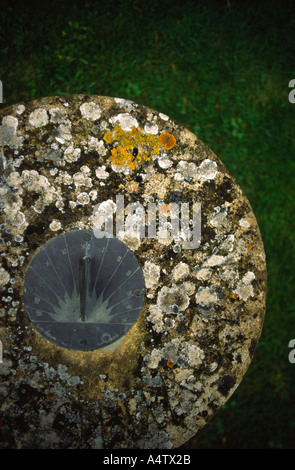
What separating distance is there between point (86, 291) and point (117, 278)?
228 millimetres

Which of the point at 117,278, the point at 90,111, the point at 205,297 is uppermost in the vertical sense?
the point at 90,111

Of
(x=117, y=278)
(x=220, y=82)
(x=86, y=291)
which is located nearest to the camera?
(x=86, y=291)

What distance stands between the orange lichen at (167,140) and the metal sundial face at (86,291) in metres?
0.70

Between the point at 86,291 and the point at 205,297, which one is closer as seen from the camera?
the point at 86,291

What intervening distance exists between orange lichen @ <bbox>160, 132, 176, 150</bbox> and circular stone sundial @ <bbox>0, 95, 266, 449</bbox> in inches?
0.6

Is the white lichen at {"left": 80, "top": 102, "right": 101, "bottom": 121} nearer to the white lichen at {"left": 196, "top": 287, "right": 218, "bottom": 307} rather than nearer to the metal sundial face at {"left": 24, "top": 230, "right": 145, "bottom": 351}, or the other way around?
the metal sundial face at {"left": 24, "top": 230, "right": 145, "bottom": 351}

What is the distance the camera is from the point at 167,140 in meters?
2.33

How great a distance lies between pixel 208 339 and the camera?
90.0 inches

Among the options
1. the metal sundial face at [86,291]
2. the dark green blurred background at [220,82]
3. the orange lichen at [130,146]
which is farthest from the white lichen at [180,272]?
the dark green blurred background at [220,82]

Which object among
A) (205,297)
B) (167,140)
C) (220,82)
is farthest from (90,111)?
(220,82)

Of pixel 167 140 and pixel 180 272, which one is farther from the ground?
pixel 167 140

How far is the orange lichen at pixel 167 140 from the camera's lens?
2.33 metres

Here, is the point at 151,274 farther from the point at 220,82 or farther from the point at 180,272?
the point at 220,82

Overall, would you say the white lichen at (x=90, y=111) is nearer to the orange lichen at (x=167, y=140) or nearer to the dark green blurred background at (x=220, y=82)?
the orange lichen at (x=167, y=140)
